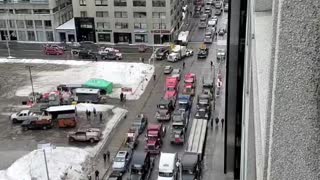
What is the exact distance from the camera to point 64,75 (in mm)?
43281

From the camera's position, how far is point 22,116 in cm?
3316

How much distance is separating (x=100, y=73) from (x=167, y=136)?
14.5 meters

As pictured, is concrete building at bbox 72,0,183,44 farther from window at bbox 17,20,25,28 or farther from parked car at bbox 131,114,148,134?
parked car at bbox 131,114,148,134

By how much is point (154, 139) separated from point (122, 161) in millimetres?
3154

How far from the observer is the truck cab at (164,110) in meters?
32.9

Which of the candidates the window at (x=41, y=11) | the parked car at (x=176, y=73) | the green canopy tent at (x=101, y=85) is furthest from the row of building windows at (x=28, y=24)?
Result: the parked car at (x=176, y=73)

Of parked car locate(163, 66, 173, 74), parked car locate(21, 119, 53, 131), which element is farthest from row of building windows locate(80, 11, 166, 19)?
parked car locate(21, 119, 53, 131)

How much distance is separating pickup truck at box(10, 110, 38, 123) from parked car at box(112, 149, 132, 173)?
8.39 metres

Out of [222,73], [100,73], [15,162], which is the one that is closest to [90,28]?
[100,73]

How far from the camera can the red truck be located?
28609 mm

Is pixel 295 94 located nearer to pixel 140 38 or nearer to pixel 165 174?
pixel 165 174

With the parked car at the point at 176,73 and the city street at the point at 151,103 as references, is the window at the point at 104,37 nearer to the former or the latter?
the city street at the point at 151,103

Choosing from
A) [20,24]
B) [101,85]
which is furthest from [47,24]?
[101,85]

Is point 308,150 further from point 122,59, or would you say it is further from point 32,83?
point 122,59
